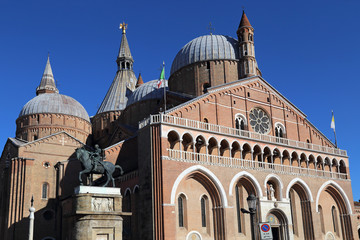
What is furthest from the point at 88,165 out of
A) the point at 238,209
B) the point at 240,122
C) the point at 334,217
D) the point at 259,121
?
the point at 334,217

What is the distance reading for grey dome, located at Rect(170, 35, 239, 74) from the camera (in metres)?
41.6

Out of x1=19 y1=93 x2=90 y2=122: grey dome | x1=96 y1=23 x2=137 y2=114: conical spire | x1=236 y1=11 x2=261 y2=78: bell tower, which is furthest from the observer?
x1=96 y1=23 x2=137 y2=114: conical spire

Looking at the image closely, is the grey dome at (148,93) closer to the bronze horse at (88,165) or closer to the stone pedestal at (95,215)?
the bronze horse at (88,165)

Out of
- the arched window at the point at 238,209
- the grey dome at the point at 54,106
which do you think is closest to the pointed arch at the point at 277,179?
the arched window at the point at 238,209

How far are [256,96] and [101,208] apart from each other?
22.8 m

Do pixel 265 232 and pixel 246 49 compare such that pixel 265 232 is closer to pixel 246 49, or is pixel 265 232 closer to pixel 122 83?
pixel 246 49

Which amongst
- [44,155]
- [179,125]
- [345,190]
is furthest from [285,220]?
[44,155]

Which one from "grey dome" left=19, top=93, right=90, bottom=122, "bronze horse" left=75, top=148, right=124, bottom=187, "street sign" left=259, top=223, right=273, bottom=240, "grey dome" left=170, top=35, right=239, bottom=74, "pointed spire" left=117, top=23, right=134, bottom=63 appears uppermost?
"pointed spire" left=117, top=23, right=134, bottom=63

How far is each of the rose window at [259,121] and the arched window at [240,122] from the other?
950 mm

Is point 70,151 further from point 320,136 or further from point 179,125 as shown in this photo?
point 320,136

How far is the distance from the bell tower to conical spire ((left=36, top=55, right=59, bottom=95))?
29548 mm

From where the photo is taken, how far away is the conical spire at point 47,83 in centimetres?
5756

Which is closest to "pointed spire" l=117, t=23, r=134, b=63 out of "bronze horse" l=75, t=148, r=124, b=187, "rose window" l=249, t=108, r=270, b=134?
"rose window" l=249, t=108, r=270, b=134

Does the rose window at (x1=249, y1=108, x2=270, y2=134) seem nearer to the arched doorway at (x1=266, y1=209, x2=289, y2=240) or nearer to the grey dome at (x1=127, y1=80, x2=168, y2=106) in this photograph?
the arched doorway at (x1=266, y1=209, x2=289, y2=240)
